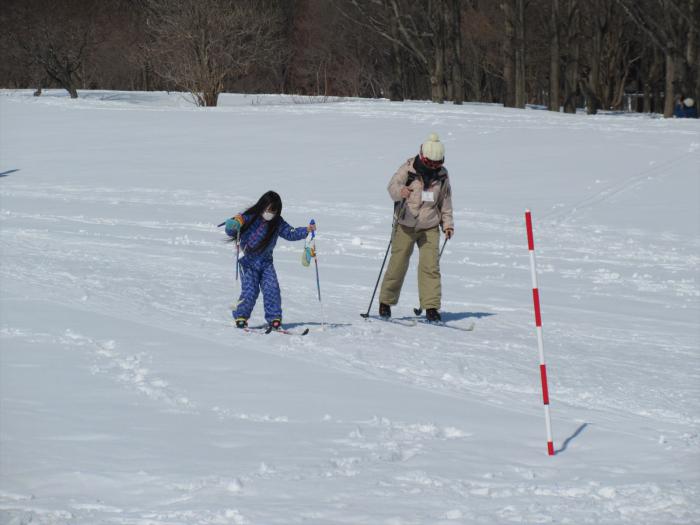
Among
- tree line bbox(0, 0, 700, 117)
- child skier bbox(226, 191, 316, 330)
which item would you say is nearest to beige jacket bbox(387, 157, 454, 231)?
child skier bbox(226, 191, 316, 330)

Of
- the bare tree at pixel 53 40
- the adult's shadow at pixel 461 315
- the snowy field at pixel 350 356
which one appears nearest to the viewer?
the snowy field at pixel 350 356

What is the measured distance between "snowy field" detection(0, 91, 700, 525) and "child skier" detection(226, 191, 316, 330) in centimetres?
32

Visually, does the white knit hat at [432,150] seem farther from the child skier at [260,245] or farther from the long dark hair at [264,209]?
the long dark hair at [264,209]

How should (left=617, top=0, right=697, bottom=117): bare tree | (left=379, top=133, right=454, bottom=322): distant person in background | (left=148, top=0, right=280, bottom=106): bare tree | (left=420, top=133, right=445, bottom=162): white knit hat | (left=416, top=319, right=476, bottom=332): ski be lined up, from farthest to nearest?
1. (left=148, top=0, right=280, bottom=106): bare tree
2. (left=617, top=0, right=697, bottom=117): bare tree
3. (left=416, top=319, right=476, bottom=332): ski
4. (left=379, top=133, right=454, bottom=322): distant person in background
5. (left=420, top=133, right=445, bottom=162): white knit hat

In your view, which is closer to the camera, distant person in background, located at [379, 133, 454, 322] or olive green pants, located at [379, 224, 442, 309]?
distant person in background, located at [379, 133, 454, 322]

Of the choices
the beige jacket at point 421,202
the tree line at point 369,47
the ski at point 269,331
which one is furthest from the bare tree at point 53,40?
the ski at point 269,331

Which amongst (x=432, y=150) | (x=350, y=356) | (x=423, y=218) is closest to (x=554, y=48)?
(x=423, y=218)

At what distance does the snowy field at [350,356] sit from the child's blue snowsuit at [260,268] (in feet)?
1.07

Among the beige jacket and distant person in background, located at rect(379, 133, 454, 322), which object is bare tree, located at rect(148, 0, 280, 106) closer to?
distant person in background, located at rect(379, 133, 454, 322)

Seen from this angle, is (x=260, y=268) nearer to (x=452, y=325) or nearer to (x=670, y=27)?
(x=452, y=325)

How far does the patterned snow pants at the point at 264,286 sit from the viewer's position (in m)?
10.1

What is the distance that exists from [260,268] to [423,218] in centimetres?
166

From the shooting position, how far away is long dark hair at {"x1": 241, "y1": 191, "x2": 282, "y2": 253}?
32.2 ft

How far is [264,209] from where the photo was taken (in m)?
9.81
